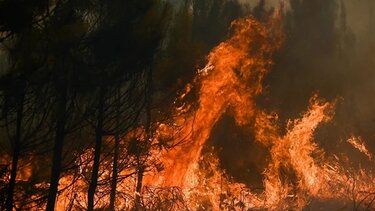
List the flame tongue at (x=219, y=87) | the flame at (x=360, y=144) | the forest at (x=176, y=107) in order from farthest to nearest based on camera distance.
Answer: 1. the flame at (x=360, y=144)
2. the flame tongue at (x=219, y=87)
3. the forest at (x=176, y=107)

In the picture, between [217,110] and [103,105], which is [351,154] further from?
[103,105]

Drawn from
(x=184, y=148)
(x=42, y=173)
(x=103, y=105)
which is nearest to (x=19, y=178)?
(x=42, y=173)

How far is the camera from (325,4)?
39.7 m

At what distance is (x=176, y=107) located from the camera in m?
15.6

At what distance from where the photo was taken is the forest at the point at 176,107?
364 inches

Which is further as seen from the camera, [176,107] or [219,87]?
[219,87]

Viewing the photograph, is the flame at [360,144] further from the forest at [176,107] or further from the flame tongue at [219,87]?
the flame tongue at [219,87]

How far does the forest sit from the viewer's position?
9250mm

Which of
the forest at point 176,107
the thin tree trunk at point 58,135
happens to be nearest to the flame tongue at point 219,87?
the forest at point 176,107

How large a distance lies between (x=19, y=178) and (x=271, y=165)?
13065mm

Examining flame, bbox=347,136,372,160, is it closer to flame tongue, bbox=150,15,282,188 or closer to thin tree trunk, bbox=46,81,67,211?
flame tongue, bbox=150,15,282,188

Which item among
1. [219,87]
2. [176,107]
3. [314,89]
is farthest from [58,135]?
[314,89]

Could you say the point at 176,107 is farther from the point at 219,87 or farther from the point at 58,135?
the point at 58,135

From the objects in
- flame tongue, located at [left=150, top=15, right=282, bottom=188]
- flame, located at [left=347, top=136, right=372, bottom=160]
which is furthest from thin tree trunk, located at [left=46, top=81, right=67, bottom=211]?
flame, located at [left=347, top=136, right=372, bottom=160]
